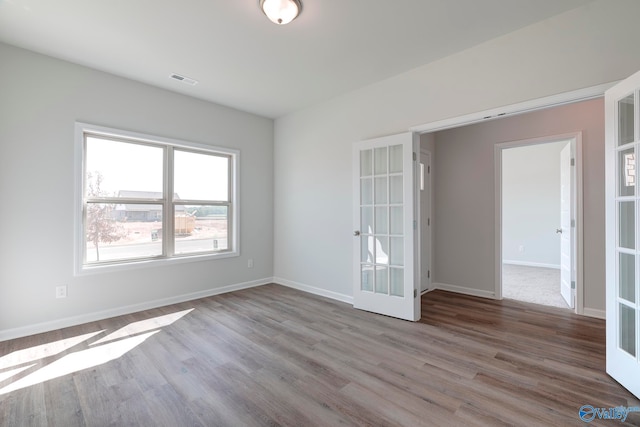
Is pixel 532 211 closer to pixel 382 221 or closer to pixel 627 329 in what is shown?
pixel 382 221

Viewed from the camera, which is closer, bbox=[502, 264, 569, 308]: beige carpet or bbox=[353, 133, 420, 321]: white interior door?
bbox=[353, 133, 420, 321]: white interior door

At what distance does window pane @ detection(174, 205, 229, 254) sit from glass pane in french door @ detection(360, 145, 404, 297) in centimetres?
226

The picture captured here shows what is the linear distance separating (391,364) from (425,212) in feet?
8.77

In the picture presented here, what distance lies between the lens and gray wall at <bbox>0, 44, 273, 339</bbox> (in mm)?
2750

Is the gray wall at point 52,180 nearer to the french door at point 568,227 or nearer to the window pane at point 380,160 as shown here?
the window pane at point 380,160

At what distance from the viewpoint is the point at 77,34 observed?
258cm

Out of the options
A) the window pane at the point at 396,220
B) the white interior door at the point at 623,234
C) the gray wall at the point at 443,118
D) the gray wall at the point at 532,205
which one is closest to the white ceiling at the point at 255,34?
the gray wall at the point at 443,118

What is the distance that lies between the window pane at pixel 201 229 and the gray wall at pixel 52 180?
41cm

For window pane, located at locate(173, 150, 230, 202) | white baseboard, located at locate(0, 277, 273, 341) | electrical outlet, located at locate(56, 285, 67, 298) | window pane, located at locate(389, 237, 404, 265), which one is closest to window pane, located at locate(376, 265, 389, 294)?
window pane, located at locate(389, 237, 404, 265)

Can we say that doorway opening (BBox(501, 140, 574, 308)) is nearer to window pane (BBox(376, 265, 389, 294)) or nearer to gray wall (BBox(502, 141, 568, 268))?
gray wall (BBox(502, 141, 568, 268))

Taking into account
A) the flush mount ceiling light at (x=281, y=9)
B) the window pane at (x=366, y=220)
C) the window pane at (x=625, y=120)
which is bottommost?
the window pane at (x=366, y=220)

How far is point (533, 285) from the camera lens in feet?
15.5

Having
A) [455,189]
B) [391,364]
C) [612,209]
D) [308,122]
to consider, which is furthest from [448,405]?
[308,122]

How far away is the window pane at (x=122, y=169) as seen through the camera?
3299mm
